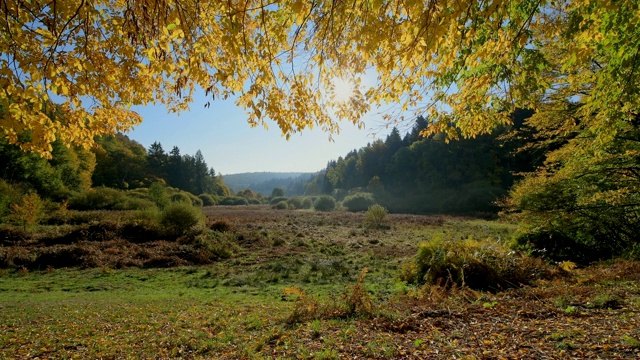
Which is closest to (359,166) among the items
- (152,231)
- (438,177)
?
(438,177)

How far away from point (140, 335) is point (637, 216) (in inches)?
486

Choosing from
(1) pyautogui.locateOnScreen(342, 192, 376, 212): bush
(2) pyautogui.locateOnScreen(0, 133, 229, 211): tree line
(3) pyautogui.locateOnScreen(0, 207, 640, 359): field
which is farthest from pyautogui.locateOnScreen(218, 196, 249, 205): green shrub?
(3) pyautogui.locateOnScreen(0, 207, 640, 359): field

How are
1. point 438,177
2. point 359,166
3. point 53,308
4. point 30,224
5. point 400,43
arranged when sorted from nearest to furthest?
point 400,43, point 53,308, point 30,224, point 438,177, point 359,166

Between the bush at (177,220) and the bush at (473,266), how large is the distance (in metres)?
15.5

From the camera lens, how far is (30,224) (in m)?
19.1

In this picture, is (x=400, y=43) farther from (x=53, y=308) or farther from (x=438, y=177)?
(x=438, y=177)

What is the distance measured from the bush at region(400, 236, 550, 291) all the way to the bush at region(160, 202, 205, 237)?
1554 cm

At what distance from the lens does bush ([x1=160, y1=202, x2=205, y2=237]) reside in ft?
65.2

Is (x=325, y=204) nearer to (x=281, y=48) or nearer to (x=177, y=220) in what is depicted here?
(x=177, y=220)

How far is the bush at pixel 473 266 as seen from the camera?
25.2 feet

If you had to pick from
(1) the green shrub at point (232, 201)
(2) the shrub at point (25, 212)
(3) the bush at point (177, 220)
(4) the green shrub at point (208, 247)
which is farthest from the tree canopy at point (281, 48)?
(1) the green shrub at point (232, 201)

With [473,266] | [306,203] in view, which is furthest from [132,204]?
[306,203]

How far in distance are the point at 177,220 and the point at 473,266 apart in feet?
58.5

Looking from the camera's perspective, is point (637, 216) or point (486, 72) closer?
point (486, 72)
